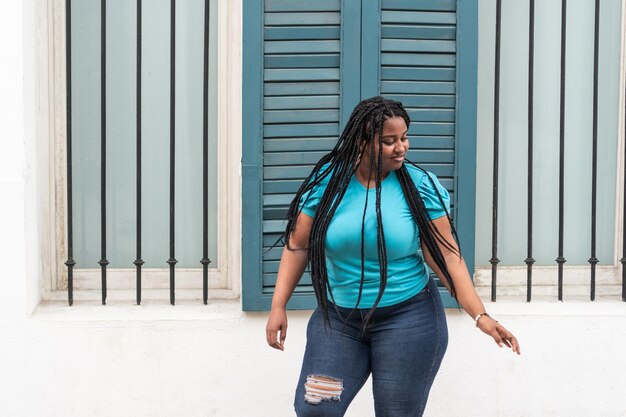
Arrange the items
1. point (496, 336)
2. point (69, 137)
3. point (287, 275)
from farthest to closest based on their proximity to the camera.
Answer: point (69, 137), point (287, 275), point (496, 336)

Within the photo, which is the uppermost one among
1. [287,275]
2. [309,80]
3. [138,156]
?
[309,80]

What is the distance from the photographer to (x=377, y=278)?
3.35 meters

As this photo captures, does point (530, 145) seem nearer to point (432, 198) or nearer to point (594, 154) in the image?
point (594, 154)

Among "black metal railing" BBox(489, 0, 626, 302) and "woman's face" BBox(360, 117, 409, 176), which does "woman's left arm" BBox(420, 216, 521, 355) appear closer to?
"woman's face" BBox(360, 117, 409, 176)

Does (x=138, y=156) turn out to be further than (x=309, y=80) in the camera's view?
Yes

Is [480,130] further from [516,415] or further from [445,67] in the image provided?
[516,415]

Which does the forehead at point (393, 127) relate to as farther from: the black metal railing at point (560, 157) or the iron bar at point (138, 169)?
the iron bar at point (138, 169)

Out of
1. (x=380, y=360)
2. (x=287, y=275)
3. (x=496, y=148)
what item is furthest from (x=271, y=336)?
(x=496, y=148)

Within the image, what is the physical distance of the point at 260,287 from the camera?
14.7 feet

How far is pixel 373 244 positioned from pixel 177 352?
1528mm

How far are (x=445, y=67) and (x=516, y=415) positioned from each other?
164cm

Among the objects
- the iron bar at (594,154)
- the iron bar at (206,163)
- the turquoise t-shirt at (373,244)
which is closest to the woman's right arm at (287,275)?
the turquoise t-shirt at (373,244)

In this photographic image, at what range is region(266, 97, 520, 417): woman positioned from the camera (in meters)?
3.31

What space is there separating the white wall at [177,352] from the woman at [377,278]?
3.74ft
